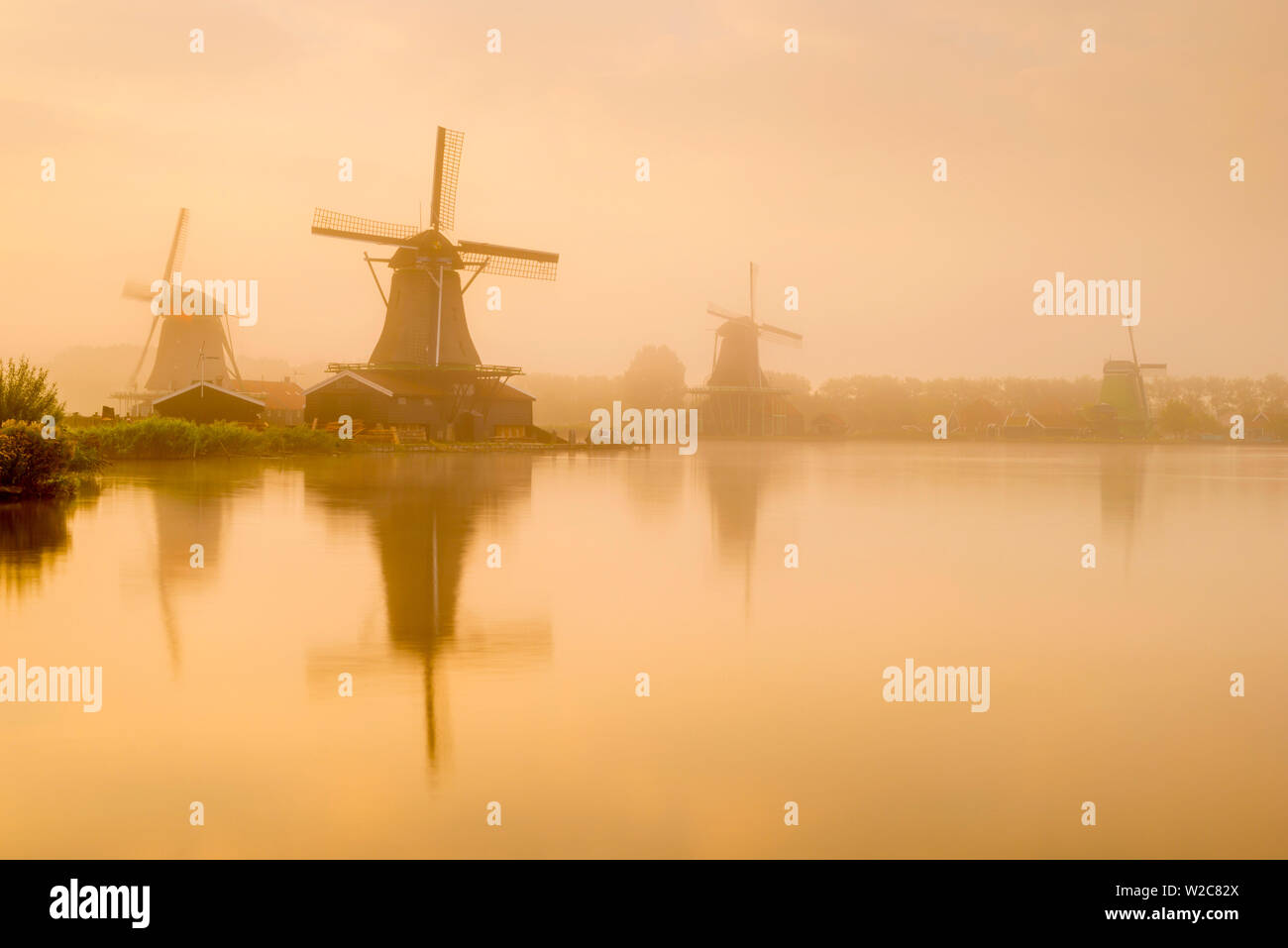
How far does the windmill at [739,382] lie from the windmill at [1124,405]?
3109 cm

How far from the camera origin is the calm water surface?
4.67 meters

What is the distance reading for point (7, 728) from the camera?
611cm

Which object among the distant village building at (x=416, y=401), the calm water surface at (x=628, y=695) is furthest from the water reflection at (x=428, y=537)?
the distant village building at (x=416, y=401)

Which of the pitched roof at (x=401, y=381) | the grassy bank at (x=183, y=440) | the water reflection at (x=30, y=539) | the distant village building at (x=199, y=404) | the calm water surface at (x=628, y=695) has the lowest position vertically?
the calm water surface at (x=628, y=695)

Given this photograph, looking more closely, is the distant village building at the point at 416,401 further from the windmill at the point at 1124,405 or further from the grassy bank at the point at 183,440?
the windmill at the point at 1124,405

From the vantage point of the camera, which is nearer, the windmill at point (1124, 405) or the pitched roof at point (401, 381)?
the pitched roof at point (401, 381)

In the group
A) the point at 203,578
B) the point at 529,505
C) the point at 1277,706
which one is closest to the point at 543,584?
the point at 203,578

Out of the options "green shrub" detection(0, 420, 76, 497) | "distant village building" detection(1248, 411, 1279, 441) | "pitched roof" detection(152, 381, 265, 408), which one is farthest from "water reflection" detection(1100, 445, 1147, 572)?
"distant village building" detection(1248, 411, 1279, 441)

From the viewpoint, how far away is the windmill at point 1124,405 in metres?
101

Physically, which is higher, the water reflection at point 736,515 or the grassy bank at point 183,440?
the grassy bank at point 183,440

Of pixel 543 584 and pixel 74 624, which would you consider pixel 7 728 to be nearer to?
pixel 74 624

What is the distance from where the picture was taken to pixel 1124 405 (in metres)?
101

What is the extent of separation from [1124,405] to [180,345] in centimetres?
8176
